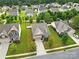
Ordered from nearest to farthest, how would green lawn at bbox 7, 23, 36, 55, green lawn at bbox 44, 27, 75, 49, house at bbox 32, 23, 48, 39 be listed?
green lawn at bbox 7, 23, 36, 55 < green lawn at bbox 44, 27, 75, 49 < house at bbox 32, 23, 48, 39

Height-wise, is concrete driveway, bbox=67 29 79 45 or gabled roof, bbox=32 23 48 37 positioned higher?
gabled roof, bbox=32 23 48 37

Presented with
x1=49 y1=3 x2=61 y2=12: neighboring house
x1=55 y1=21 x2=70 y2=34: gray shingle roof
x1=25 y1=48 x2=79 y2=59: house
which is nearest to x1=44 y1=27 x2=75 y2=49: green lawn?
x1=55 y1=21 x2=70 y2=34: gray shingle roof

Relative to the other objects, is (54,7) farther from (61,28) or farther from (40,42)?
(40,42)

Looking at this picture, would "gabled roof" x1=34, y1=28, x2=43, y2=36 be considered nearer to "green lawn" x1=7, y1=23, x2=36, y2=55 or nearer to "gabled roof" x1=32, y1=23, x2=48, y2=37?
"gabled roof" x1=32, y1=23, x2=48, y2=37

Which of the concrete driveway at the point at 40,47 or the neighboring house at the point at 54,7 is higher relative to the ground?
the neighboring house at the point at 54,7

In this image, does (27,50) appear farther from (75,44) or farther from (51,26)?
(51,26)

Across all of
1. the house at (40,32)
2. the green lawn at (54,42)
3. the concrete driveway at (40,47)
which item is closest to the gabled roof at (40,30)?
the house at (40,32)

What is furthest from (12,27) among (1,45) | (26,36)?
(1,45)

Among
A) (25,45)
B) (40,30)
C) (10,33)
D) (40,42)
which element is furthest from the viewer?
(40,30)

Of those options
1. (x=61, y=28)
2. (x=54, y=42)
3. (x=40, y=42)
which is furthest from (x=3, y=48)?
(x=61, y=28)

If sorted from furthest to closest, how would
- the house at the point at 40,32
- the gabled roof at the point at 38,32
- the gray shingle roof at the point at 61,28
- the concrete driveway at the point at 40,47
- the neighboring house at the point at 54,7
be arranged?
the neighboring house at the point at 54,7
the gray shingle roof at the point at 61,28
the gabled roof at the point at 38,32
the house at the point at 40,32
the concrete driveway at the point at 40,47

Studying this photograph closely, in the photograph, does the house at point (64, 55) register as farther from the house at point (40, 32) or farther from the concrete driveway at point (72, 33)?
the house at point (40, 32)

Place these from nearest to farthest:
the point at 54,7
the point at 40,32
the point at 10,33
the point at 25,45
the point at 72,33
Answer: the point at 25,45 → the point at 40,32 → the point at 10,33 → the point at 72,33 → the point at 54,7
